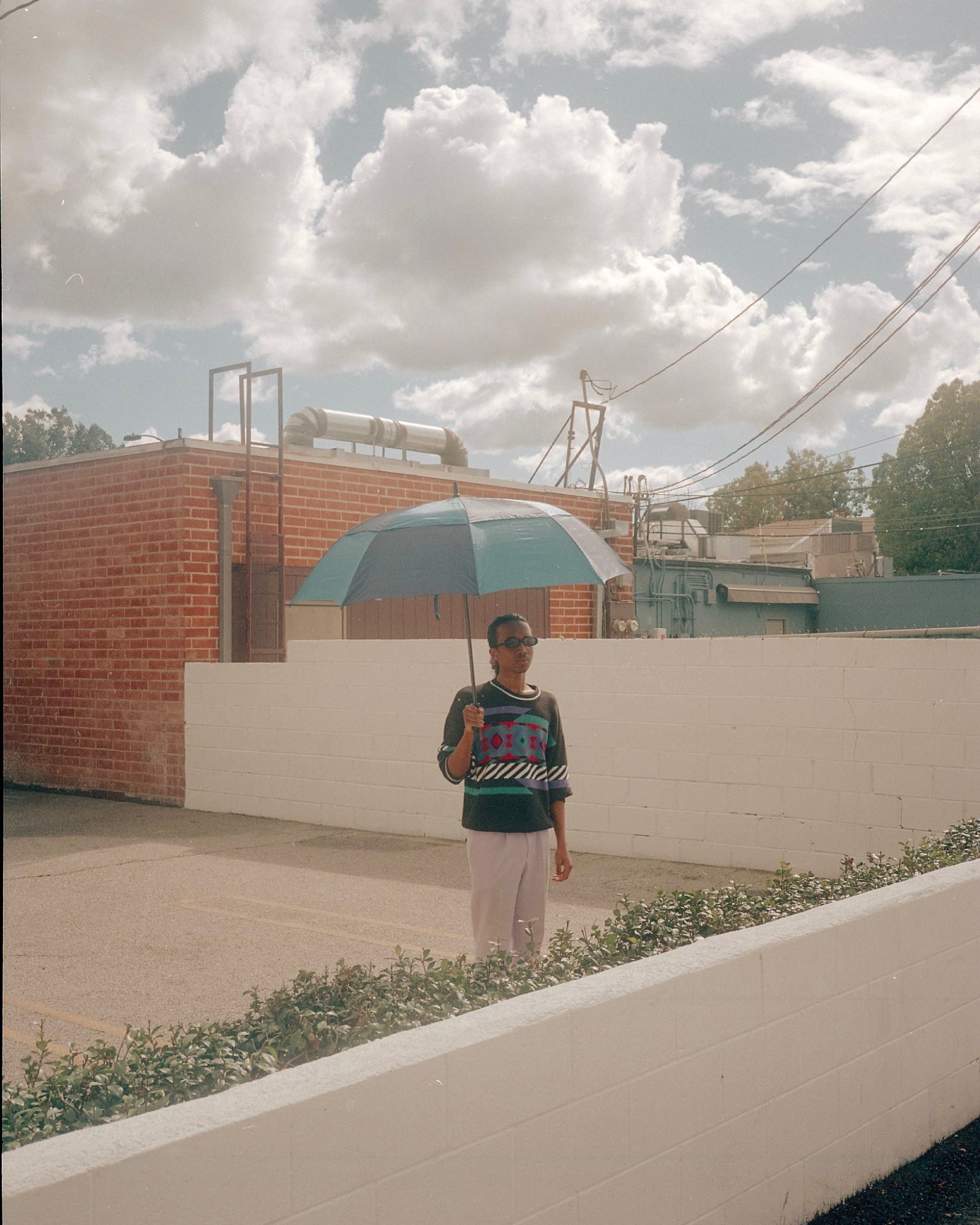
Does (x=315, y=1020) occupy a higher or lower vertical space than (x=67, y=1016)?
higher

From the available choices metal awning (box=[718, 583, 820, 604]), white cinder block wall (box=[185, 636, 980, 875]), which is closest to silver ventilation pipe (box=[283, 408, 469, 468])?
white cinder block wall (box=[185, 636, 980, 875])

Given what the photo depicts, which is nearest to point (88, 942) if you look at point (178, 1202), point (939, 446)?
point (178, 1202)

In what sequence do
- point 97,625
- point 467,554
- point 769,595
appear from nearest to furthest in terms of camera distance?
point 467,554 → point 97,625 → point 769,595

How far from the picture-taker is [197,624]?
1358 centimetres

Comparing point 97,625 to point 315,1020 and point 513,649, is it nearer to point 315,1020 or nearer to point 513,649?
point 513,649

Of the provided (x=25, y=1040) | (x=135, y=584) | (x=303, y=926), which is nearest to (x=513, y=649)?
(x=25, y=1040)

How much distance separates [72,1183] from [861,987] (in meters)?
2.81

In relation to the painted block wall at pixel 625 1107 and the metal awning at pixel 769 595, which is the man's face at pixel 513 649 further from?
the metal awning at pixel 769 595

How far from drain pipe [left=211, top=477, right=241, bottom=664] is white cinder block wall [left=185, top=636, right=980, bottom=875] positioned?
0.97m

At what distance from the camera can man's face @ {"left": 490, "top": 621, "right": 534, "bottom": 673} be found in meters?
5.12

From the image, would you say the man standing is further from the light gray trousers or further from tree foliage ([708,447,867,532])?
tree foliage ([708,447,867,532])

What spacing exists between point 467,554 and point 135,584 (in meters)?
9.29

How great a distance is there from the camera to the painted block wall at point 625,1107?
229 centimetres

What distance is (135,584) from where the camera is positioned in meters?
14.0
